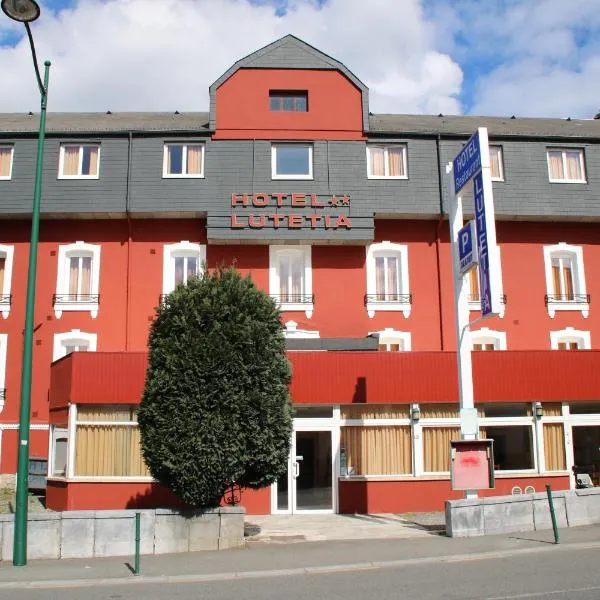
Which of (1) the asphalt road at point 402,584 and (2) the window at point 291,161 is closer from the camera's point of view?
(1) the asphalt road at point 402,584

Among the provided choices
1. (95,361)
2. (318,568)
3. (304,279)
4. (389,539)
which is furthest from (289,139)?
(318,568)

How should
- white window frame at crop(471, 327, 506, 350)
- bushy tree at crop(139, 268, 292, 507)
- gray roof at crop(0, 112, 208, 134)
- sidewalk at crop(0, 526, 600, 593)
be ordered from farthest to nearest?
gray roof at crop(0, 112, 208, 134)
white window frame at crop(471, 327, 506, 350)
bushy tree at crop(139, 268, 292, 507)
sidewalk at crop(0, 526, 600, 593)

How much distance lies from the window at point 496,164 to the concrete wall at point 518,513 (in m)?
9.97

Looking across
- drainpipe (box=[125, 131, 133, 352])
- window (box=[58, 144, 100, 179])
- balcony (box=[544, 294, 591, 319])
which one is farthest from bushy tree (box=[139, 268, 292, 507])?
balcony (box=[544, 294, 591, 319])

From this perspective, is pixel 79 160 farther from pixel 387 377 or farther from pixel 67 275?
pixel 387 377

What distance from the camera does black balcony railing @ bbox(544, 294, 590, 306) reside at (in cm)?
2073

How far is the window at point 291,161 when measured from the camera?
20156 mm

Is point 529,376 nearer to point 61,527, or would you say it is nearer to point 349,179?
point 349,179

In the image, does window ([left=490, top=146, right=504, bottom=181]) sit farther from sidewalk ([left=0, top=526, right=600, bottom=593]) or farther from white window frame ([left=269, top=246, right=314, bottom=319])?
sidewalk ([left=0, top=526, right=600, bottom=593])

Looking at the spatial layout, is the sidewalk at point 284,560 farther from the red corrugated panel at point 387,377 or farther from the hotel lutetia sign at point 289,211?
the hotel lutetia sign at point 289,211

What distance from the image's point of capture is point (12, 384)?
19578 mm

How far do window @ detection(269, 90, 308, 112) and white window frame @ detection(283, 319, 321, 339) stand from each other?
6.56 metres

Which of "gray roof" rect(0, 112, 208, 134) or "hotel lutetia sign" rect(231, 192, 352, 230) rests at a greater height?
"gray roof" rect(0, 112, 208, 134)

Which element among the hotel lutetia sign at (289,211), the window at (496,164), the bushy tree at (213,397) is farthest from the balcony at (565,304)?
the bushy tree at (213,397)
